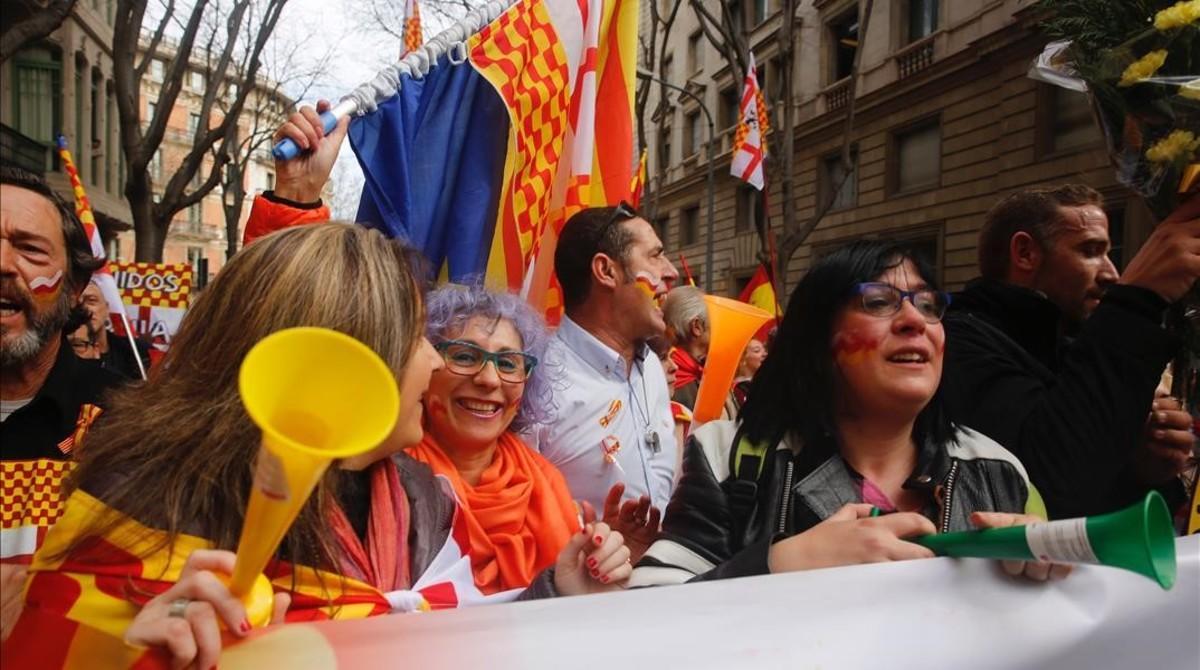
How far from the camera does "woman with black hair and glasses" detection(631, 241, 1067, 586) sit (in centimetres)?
185

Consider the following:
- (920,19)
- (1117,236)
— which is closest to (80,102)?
(920,19)

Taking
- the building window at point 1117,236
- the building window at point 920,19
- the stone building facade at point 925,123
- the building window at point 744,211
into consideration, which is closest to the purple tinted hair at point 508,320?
the stone building facade at point 925,123

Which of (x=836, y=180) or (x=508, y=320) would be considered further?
(x=836, y=180)

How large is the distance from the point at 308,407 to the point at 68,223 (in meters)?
1.76

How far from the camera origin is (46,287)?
6.66ft

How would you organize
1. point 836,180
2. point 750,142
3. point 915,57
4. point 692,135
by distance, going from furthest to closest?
point 692,135 → point 836,180 → point 915,57 → point 750,142

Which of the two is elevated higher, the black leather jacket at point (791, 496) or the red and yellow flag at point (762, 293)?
the red and yellow flag at point (762, 293)

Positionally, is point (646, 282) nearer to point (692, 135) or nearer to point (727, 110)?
point (727, 110)

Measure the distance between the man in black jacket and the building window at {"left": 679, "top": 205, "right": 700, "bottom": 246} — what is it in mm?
28154

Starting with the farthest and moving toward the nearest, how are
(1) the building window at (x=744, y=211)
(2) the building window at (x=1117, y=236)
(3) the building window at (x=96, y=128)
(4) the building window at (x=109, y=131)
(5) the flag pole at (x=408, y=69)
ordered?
1. (1) the building window at (x=744, y=211)
2. (4) the building window at (x=109, y=131)
3. (3) the building window at (x=96, y=128)
4. (2) the building window at (x=1117, y=236)
5. (5) the flag pole at (x=408, y=69)

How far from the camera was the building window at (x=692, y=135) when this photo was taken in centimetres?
2953

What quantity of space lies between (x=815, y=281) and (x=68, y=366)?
1904 millimetres

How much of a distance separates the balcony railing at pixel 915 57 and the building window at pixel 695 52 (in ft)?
31.3

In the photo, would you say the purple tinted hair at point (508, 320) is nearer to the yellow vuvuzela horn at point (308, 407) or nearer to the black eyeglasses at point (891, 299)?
the black eyeglasses at point (891, 299)
